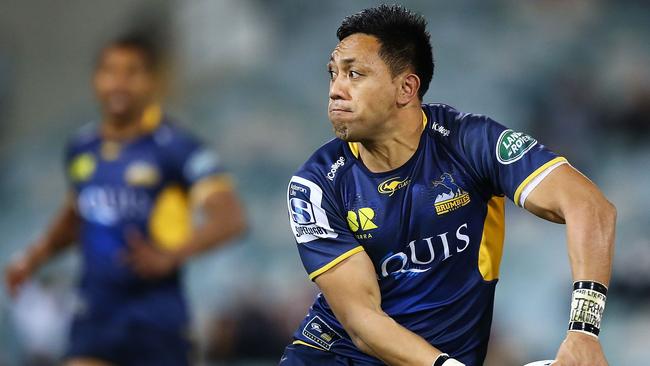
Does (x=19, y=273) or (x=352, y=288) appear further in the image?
(x=19, y=273)

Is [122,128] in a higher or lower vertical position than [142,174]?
higher

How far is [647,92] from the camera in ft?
28.6

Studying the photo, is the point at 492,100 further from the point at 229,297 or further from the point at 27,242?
the point at 27,242

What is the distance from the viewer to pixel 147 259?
23.2ft

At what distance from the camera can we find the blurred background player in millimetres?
6984

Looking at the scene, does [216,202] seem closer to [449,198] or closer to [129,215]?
[129,215]

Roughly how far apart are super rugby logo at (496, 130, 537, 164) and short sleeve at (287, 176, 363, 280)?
2.07 ft

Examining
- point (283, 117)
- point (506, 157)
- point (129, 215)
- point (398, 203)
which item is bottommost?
point (398, 203)

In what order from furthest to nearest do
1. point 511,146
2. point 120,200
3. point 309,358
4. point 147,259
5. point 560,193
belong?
point 120,200 < point 147,259 < point 309,358 < point 511,146 < point 560,193

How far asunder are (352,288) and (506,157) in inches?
28.7

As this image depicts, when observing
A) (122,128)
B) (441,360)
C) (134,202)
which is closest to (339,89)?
(441,360)

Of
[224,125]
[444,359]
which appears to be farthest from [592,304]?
[224,125]

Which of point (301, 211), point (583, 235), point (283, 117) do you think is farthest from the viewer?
point (283, 117)

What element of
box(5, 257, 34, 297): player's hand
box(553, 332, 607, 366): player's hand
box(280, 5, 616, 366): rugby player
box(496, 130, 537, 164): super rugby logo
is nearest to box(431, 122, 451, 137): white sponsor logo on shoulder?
box(280, 5, 616, 366): rugby player
